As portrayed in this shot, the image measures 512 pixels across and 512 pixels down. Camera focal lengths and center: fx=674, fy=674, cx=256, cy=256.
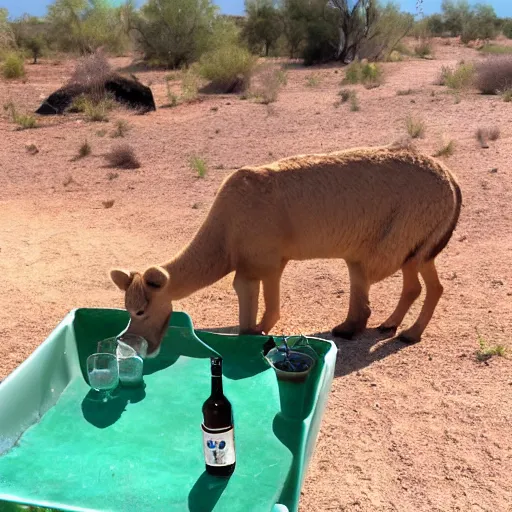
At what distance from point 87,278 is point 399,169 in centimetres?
436

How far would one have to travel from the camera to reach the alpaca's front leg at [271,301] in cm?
660

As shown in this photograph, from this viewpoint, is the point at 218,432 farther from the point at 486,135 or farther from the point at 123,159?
the point at 486,135

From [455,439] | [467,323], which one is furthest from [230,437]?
[467,323]

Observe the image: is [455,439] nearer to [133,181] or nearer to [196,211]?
[196,211]

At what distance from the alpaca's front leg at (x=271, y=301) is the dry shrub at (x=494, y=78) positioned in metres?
17.1

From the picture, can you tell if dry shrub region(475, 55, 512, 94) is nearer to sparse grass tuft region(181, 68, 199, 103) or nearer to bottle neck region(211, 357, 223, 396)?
sparse grass tuft region(181, 68, 199, 103)

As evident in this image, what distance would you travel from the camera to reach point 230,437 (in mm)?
3646

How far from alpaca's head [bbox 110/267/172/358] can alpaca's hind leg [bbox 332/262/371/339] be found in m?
2.13

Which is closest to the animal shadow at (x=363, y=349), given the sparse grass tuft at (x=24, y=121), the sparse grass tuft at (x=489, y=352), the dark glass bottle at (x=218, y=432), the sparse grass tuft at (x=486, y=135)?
the sparse grass tuft at (x=489, y=352)

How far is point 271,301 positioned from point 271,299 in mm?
26

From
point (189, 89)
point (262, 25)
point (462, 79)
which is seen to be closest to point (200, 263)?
point (462, 79)

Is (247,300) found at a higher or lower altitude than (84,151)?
higher

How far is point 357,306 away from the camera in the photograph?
22.6 ft

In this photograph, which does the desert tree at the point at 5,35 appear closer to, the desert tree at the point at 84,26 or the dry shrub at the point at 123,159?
the desert tree at the point at 84,26
